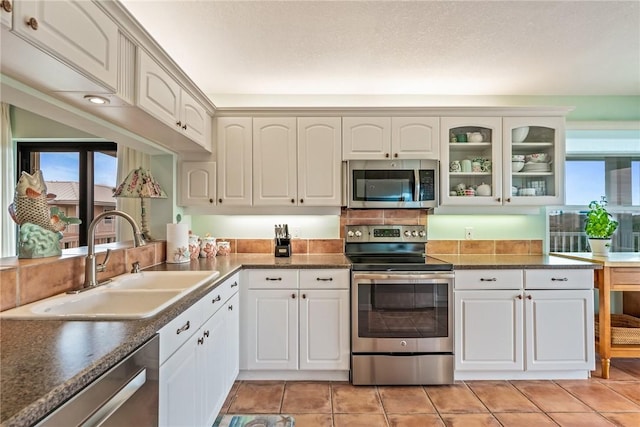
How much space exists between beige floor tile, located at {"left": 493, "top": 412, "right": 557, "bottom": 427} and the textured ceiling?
8.02 ft

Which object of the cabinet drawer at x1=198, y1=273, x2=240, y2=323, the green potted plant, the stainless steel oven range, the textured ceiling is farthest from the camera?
the green potted plant

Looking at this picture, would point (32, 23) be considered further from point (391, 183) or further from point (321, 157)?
point (391, 183)

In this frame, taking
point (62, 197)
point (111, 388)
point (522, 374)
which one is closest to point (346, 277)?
point (522, 374)

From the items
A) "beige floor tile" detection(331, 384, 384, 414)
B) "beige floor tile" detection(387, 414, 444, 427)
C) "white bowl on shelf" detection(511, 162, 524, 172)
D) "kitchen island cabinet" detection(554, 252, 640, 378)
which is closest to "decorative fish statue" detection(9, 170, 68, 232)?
"beige floor tile" detection(331, 384, 384, 414)

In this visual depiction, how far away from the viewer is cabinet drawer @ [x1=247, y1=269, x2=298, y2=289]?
239 cm

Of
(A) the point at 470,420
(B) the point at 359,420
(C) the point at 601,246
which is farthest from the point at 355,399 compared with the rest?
(C) the point at 601,246

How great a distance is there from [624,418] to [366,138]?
2538 millimetres

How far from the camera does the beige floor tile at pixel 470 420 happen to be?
76.0 inches

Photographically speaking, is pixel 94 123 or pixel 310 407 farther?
pixel 310 407

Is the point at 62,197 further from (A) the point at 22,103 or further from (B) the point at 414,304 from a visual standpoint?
(B) the point at 414,304

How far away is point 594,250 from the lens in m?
2.78

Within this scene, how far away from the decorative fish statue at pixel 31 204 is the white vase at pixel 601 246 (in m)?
3.88

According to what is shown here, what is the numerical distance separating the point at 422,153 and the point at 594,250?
1712 mm

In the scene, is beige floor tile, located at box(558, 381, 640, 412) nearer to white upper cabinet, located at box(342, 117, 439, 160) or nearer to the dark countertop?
white upper cabinet, located at box(342, 117, 439, 160)
